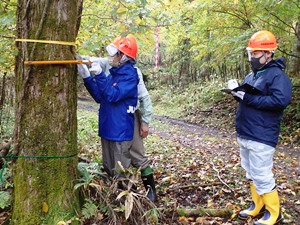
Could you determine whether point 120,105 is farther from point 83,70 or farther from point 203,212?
point 203,212

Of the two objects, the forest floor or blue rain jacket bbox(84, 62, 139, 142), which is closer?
blue rain jacket bbox(84, 62, 139, 142)

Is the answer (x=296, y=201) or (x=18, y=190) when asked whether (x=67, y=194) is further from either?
(x=296, y=201)

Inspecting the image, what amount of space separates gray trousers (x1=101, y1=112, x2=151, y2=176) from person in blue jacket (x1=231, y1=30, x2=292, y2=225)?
1396 mm

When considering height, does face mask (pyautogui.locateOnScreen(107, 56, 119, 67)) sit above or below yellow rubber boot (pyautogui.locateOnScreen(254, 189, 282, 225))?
above

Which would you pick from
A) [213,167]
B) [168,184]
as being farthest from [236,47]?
[168,184]

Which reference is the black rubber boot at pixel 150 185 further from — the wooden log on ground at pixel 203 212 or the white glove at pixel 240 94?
the white glove at pixel 240 94

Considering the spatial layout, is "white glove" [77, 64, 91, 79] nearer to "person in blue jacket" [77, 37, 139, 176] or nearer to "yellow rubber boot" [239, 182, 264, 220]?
"person in blue jacket" [77, 37, 139, 176]

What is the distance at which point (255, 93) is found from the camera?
3.70m

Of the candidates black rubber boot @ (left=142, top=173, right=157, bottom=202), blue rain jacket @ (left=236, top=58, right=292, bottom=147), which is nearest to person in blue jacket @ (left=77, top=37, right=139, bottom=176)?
black rubber boot @ (left=142, top=173, right=157, bottom=202)

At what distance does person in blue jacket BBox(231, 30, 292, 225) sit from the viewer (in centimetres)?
358

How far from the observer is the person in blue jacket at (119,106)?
365 cm

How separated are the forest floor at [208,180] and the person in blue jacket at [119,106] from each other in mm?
871

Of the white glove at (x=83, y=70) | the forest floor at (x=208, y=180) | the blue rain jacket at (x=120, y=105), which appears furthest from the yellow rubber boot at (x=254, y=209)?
the white glove at (x=83, y=70)

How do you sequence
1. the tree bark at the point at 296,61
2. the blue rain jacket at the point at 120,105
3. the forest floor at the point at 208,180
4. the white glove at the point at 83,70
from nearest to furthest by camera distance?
the white glove at the point at 83,70
the blue rain jacket at the point at 120,105
the forest floor at the point at 208,180
the tree bark at the point at 296,61
